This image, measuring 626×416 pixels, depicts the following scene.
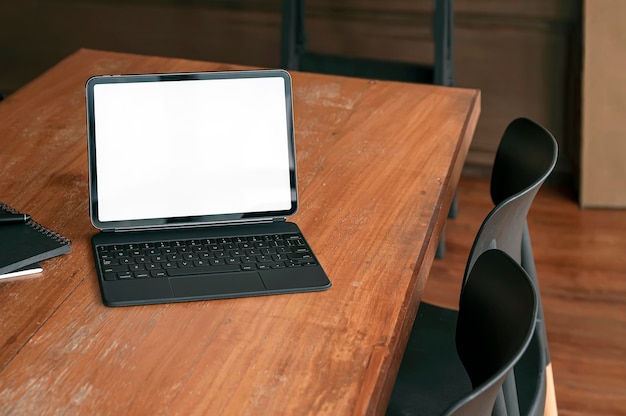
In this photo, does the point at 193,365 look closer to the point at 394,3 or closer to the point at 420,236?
the point at 420,236

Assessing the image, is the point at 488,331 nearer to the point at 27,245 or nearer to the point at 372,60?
the point at 27,245

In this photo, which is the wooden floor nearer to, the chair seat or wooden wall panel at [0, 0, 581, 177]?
wooden wall panel at [0, 0, 581, 177]

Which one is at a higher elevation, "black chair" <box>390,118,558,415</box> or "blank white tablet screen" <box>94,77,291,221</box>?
"blank white tablet screen" <box>94,77,291,221</box>

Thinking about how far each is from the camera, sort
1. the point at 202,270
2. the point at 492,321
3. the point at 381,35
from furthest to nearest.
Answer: the point at 381,35 < the point at 202,270 < the point at 492,321

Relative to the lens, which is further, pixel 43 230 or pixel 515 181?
pixel 515 181

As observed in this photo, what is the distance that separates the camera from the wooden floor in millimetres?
2254

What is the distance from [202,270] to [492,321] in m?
0.38

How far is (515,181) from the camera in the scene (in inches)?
58.7

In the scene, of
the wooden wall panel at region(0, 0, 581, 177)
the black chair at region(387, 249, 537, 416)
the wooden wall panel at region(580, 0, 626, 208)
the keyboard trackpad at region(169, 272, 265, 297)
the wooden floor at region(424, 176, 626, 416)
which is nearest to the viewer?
the black chair at region(387, 249, 537, 416)

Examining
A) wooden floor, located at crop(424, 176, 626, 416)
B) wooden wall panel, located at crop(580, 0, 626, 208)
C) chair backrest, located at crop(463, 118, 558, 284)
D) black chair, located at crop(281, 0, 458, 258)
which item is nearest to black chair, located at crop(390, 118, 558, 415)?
chair backrest, located at crop(463, 118, 558, 284)

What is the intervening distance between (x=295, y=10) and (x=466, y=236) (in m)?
0.93

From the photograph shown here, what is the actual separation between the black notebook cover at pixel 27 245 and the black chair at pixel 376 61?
1.70 m

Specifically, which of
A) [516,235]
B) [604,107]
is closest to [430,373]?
[516,235]

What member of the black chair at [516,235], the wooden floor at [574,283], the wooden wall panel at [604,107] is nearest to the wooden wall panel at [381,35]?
the wooden wall panel at [604,107]
